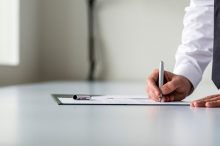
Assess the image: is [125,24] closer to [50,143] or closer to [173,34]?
[173,34]

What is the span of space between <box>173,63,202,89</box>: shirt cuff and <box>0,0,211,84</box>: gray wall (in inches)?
66.3

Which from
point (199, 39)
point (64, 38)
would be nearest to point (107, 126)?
point (199, 39)

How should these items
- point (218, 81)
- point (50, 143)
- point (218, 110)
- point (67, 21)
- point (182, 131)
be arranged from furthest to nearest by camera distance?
point (67, 21), point (218, 81), point (218, 110), point (182, 131), point (50, 143)

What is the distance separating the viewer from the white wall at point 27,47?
2896mm

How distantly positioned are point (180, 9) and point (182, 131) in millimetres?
2515

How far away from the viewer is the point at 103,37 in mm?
3256

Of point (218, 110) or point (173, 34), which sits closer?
point (218, 110)

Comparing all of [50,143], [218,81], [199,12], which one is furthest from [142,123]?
[199,12]

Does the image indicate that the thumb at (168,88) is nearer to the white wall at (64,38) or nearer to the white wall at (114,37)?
the white wall at (114,37)

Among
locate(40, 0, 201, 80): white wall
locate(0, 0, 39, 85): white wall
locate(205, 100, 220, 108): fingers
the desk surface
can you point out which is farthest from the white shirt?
locate(40, 0, 201, 80): white wall

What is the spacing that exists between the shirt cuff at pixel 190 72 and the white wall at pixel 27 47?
5.20 ft

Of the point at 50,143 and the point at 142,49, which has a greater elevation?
the point at 142,49

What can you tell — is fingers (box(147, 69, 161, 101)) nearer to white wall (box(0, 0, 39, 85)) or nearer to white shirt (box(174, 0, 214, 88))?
white shirt (box(174, 0, 214, 88))

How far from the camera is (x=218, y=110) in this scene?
3.29 ft
